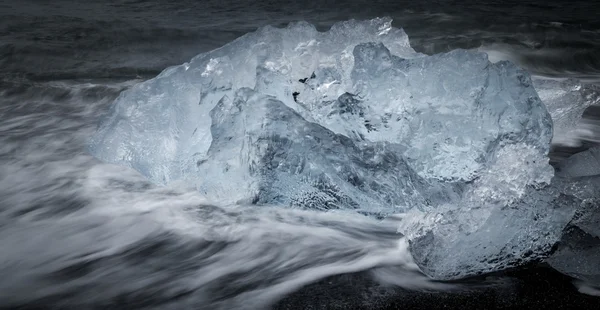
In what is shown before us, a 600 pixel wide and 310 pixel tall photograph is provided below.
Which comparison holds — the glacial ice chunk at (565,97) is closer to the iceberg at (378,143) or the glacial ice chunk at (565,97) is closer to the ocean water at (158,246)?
the ocean water at (158,246)

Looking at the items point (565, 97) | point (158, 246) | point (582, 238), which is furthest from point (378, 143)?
point (565, 97)

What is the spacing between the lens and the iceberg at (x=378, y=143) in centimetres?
174

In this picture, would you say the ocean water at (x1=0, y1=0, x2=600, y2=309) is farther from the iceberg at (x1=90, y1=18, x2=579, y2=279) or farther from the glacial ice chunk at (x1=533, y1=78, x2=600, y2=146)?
the glacial ice chunk at (x1=533, y1=78, x2=600, y2=146)

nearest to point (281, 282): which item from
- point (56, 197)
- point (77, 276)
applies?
point (77, 276)

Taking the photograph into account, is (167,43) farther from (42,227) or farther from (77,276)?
(77,276)

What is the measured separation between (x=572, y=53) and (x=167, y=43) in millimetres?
4797

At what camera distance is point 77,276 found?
1.95m

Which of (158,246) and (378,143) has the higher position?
(378,143)

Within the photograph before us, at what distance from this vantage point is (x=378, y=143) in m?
2.11

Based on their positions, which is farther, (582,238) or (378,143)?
(378,143)

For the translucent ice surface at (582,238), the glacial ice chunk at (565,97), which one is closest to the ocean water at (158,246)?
the translucent ice surface at (582,238)

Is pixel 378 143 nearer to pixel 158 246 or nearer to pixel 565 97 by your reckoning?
pixel 158 246

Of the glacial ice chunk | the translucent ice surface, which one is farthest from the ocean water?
the glacial ice chunk

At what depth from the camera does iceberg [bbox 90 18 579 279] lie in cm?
174
